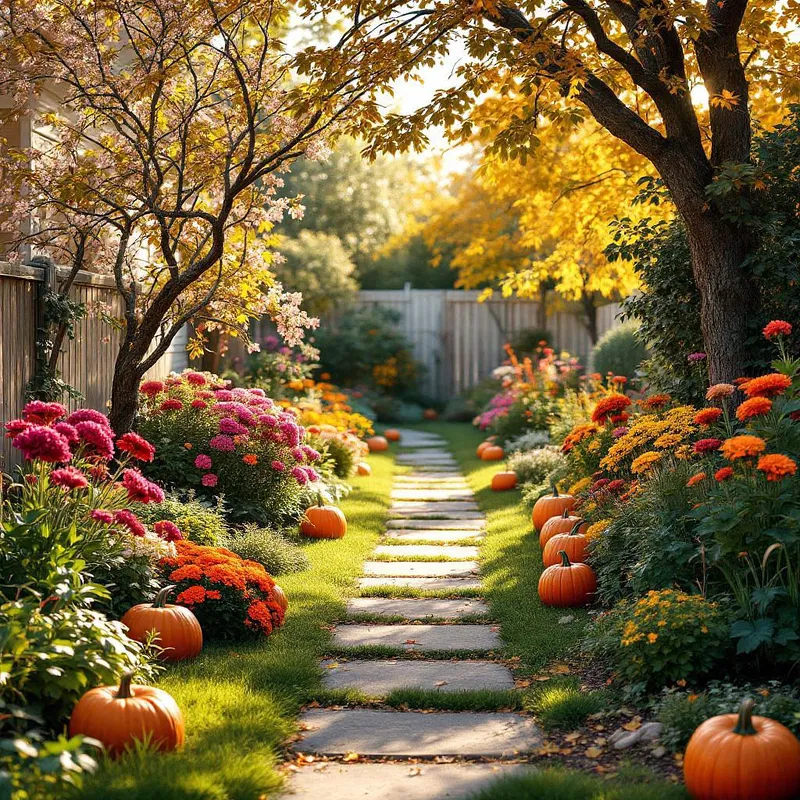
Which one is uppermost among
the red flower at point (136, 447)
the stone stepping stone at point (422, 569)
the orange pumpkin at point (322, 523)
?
the red flower at point (136, 447)

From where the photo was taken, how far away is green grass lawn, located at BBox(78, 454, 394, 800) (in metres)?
3.02

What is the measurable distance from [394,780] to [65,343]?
471cm

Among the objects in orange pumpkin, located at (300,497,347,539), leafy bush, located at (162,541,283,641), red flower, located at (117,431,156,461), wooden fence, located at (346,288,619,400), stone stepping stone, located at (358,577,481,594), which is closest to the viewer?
red flower, located at (117,431,156,461)

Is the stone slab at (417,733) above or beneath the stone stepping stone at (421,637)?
above

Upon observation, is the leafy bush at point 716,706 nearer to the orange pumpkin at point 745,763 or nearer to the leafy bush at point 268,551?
the orange pumpkin at point 745,763

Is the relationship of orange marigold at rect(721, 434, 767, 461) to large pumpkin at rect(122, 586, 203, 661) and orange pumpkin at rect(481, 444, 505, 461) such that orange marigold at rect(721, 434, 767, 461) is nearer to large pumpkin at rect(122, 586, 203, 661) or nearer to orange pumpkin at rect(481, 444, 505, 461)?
large pumpkin at rect(122, 586, 203, 661)

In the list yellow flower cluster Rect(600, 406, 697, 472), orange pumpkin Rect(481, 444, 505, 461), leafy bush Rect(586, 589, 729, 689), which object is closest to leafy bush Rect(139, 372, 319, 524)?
yellow flower cluster Rect(600, 406, 697, 472)

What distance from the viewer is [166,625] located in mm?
4285

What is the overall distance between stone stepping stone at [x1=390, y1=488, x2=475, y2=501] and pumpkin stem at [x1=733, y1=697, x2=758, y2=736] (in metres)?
6.81

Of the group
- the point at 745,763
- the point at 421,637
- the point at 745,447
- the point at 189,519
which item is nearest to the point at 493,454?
the point at 189,519

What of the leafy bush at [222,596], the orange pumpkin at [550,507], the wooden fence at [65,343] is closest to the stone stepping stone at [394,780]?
the leafy bush at [222,596]

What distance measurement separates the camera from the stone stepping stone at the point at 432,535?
7.79 m

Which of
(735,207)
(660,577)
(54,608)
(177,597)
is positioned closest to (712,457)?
(660,577)

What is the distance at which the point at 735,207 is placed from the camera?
6.18 metres
